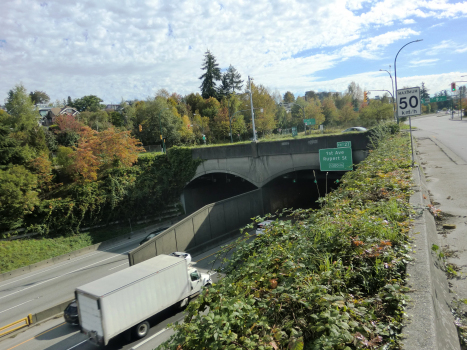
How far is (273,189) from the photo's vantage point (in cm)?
3066

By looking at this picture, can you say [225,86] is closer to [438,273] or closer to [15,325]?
[15,325]

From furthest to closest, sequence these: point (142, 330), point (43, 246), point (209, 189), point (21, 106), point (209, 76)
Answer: point (209, 76) < point (21, 106) < point (209, 189) < point (43, 246) < point (142, 330)

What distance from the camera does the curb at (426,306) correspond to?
2424mm

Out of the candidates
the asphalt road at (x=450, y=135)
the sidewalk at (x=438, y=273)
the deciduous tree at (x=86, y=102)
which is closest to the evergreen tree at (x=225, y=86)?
the deciduous tree at (x=86, y=102)

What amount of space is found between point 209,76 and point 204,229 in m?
51.6

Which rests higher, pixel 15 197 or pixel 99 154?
pixel 99 154

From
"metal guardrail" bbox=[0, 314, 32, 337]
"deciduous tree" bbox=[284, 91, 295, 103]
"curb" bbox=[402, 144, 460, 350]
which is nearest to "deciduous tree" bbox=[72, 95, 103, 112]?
"deciduous tree" bbox=[284, 91, 295, 103]

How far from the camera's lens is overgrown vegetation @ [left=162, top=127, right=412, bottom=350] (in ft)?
8.79

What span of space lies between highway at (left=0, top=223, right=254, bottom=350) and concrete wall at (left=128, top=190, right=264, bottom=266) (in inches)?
50.7

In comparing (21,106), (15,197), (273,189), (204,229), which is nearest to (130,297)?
(204,229)

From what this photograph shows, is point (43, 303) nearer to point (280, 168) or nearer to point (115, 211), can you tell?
point (115, 211)

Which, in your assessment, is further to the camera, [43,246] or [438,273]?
[43,246]

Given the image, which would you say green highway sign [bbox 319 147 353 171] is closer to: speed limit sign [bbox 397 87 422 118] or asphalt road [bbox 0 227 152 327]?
speed limit sign [bbox 397 87 422 118]

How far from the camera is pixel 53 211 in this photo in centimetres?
2738
